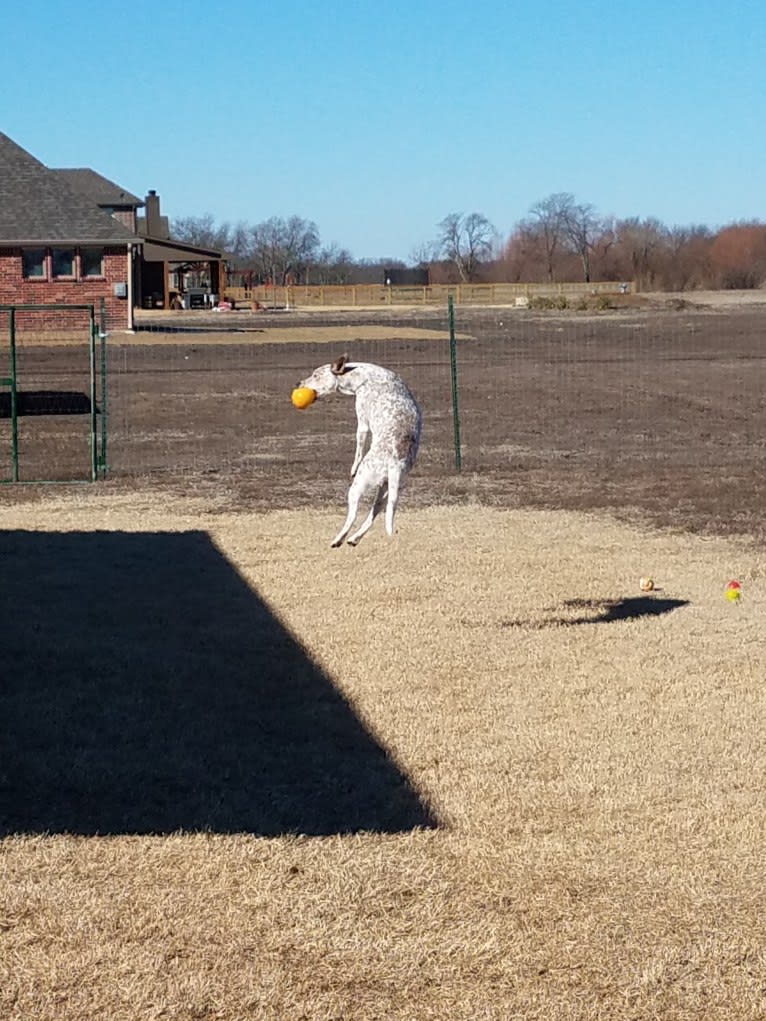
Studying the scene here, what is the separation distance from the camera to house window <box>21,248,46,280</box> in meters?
45.3

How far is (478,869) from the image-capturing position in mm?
6543

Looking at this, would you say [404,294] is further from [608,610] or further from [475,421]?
[608,610]

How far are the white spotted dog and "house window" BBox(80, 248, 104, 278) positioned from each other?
36925 mm

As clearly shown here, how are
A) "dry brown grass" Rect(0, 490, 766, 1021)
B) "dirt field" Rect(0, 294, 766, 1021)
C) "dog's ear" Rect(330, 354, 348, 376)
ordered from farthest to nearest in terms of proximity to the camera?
"dog's ear" Rect(330, 354, 348, 376) < "dirt field" Rect(0, 294, 766, 1021) < "dry brown grass" Rect(0, 490, 766, 1021)

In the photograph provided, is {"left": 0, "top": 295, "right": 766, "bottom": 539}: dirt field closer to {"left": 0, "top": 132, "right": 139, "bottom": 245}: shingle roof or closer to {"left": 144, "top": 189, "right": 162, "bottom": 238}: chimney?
{"left": 0, "top": 132, "right": 139, "bottom": 245}: shingle roof

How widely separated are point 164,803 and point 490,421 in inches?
771

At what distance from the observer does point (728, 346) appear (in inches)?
1762

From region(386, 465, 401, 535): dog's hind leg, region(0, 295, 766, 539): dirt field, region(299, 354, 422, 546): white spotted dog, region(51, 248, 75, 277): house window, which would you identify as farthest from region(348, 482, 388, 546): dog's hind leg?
region(51, 248, 75, 277): house window

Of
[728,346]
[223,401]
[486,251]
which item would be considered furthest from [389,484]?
[486,251]

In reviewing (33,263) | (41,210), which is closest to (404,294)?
(41,210)

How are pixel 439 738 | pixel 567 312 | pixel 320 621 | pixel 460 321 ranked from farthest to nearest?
1. pixel 567 312
2. pixel 460 321
3. pixel 320 621
4. pixel 439 738

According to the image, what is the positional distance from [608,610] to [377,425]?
305cm

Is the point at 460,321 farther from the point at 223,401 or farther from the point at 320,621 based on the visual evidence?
the point at 320,621

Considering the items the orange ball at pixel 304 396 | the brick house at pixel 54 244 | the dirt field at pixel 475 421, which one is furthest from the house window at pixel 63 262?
the orange ball at pixel 304 396
